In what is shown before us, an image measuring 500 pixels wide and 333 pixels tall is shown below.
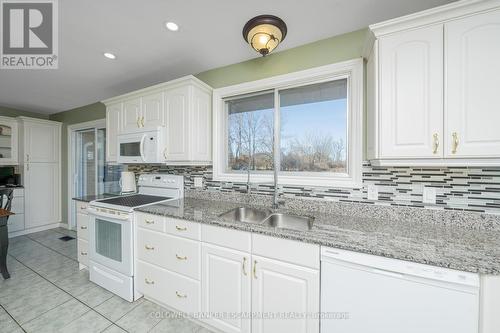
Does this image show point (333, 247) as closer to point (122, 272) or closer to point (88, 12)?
point (122, 272)

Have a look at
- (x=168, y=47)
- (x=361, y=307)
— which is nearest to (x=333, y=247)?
(x=361, y=307)

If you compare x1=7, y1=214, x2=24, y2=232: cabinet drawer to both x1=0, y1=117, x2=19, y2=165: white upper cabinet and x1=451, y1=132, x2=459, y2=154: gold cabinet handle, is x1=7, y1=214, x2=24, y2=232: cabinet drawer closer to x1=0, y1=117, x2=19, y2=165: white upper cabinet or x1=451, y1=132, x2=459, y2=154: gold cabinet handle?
x1=0, y1=117, x2=19, y2=165: white upper cabinet

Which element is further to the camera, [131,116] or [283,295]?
[131,116]

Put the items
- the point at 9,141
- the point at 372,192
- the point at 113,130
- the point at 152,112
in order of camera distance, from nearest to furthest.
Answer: the point at 372,192 < the point at 152,112 < the point at 113,130 < the point at 9,141

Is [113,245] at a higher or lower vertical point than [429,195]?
lower

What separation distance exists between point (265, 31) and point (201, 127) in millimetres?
1142

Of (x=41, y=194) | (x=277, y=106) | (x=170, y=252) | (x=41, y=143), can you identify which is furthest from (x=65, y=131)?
(x=277, y=106)

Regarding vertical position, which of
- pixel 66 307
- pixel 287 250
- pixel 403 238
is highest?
pixel 403 238

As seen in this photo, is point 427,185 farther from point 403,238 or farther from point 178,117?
point 178,117

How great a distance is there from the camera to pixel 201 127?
7.23 feet

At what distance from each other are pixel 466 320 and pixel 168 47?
2.71 m

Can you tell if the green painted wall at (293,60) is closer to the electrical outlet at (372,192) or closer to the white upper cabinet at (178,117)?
the white upper cabinet at (178,117)

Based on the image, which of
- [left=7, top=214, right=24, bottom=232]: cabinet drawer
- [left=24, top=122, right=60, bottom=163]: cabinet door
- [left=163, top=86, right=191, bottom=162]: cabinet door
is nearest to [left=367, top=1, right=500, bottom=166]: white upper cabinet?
[left=163, top=86, right=191, bottom=162]: cabinet door

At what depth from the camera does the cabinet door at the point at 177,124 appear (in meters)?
2.10
